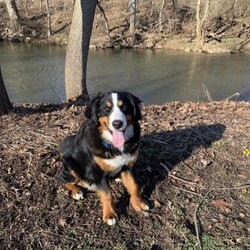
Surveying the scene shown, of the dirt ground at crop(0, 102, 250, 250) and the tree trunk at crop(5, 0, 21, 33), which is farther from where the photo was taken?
the tree trunk at crop(5, 0, 21, 33)

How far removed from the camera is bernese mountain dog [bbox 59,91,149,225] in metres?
4.23

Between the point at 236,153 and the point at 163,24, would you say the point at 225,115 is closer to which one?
the point at 236,153

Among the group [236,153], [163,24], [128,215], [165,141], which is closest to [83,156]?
[128,215]

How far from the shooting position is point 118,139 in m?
4.27

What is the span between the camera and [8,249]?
402 cm

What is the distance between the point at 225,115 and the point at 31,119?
353 centimetres

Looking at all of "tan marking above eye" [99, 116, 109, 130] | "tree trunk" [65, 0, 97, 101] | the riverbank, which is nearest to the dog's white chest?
"tan marking above eye" [99, 116, 109, 130]

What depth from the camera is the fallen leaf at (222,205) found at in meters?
4.74

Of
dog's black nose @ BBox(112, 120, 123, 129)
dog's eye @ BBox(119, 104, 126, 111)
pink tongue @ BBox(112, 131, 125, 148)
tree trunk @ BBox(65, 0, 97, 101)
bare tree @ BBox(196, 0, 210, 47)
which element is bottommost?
bare tree @ BBox(196, 0, 210, 47)

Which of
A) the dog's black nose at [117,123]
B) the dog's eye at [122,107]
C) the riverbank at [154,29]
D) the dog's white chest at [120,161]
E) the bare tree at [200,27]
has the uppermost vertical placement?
the dog's eye at [122,107]

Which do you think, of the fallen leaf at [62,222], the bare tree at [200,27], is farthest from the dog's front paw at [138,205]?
the bare tree at [200,27]

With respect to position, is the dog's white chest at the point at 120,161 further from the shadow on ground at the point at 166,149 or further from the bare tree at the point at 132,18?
the bare tree at the point at 132,18

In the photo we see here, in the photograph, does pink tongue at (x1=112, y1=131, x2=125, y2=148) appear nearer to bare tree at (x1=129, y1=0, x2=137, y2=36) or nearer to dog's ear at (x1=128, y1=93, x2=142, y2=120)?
dog's ear at (x1=128, y1=93, x2=142, y2=120)

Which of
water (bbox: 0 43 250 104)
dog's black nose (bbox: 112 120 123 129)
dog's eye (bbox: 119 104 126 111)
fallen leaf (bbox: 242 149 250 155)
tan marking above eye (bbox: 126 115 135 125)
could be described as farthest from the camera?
water (bbox: 0 43 250 104)
